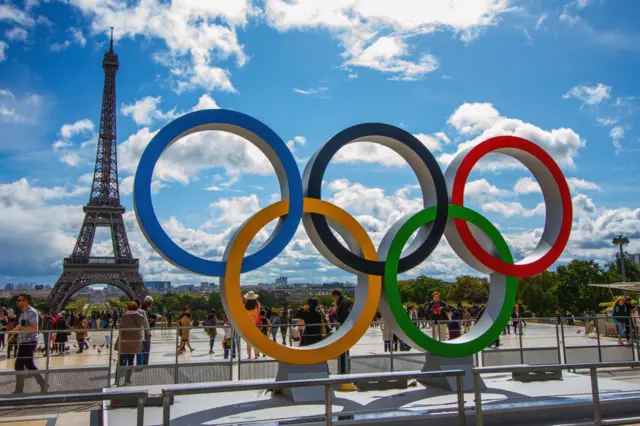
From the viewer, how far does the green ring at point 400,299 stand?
9492mm

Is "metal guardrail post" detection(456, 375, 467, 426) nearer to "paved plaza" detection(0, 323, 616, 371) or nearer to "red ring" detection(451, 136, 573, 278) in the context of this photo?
"red ring" detection(451, 136, 573, 278)

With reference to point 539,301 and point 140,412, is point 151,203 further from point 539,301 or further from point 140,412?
point 539,301

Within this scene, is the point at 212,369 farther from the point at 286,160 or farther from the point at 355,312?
the point at 286,160

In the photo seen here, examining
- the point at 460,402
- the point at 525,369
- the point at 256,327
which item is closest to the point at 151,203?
the point at 256,327

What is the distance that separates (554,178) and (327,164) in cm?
474

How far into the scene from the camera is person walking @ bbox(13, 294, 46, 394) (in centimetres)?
1068

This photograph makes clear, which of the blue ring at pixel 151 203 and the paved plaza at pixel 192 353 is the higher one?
the blue ring at pixel 151 203

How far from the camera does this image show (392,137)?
9.81 meters

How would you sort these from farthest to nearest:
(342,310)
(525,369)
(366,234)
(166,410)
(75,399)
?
(342,310), (366,234), (525,369), (166,410), (75,399)

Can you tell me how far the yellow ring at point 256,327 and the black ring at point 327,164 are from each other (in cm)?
19

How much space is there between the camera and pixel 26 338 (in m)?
10.8

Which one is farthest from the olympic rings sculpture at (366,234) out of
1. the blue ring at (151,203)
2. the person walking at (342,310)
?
the person walking at (342,310)

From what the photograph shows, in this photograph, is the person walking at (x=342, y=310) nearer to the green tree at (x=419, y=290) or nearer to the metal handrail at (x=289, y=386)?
the metal handrail at (x=289, y=386)

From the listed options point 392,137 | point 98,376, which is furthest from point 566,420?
point 98,376
